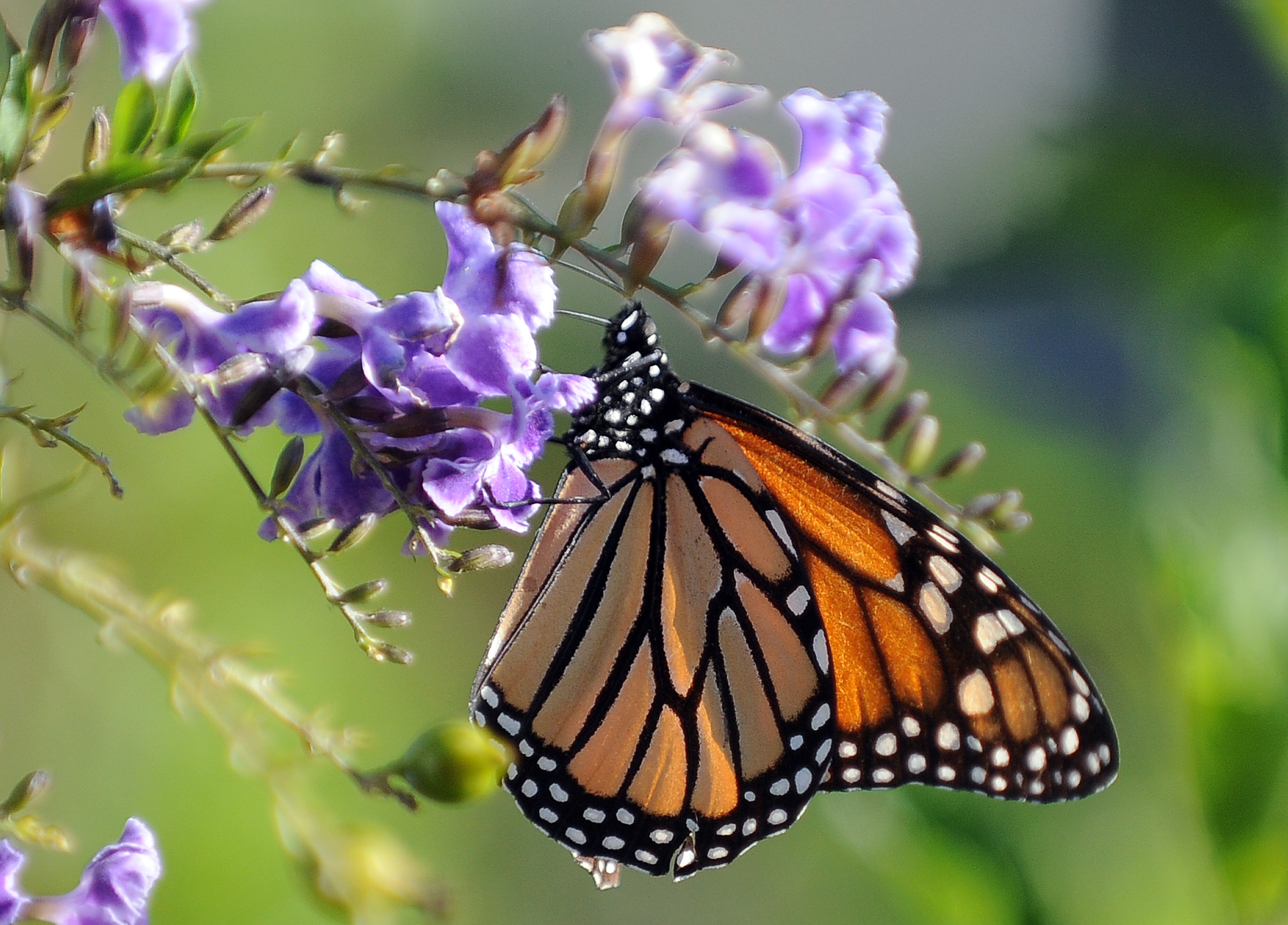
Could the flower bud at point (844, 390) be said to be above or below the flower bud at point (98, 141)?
below

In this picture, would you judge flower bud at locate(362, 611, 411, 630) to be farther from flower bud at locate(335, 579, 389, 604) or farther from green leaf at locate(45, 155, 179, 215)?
green leaf at locate(45, 155, 179, 215)

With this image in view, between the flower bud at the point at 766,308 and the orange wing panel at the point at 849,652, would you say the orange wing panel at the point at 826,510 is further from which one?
the flower bud at the point at 766,308

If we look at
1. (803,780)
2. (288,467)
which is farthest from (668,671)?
(288,467)

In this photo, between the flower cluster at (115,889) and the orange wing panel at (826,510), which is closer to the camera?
the flower cluster at (115,889)

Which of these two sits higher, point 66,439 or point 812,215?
point 812,215

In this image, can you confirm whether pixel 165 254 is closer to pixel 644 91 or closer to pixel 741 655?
pixel 644 91

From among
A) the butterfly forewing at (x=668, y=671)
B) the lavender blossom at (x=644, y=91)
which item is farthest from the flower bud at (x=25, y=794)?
the butterfly forewing at (x=668, y=671)
